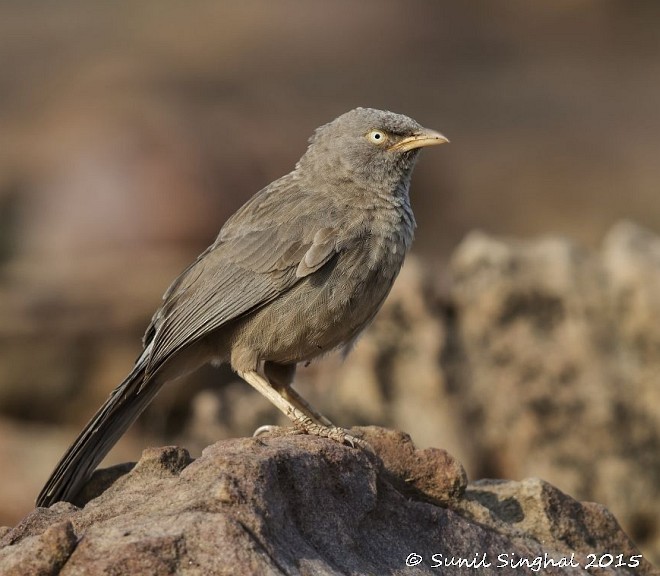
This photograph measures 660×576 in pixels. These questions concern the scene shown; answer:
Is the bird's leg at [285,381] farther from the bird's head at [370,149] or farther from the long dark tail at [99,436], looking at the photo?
the bird's head at [370,149]

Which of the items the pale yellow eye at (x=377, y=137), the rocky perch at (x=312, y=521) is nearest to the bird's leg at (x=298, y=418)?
the rocky perch at (x=312, y=521)

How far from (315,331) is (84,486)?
1556 millimetres

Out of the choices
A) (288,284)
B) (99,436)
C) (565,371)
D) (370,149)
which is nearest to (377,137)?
(370,149)

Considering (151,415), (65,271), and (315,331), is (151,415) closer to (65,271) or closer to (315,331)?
(315,331)

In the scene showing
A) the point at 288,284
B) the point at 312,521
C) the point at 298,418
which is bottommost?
the point at 312,521

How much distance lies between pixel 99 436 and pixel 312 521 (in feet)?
7.41

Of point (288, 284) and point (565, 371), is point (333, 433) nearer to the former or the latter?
point (288, 284)

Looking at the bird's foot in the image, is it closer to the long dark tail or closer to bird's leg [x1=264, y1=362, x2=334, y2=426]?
bird's leg [x1=264, y1=362, x2=334, y2=426]

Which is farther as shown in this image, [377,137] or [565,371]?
[565,371]

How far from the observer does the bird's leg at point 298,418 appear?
5.79 meters

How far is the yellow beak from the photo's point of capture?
7.27m

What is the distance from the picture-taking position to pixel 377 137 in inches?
291

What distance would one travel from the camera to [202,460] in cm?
479

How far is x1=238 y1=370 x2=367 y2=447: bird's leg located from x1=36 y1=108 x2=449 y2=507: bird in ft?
0.04
